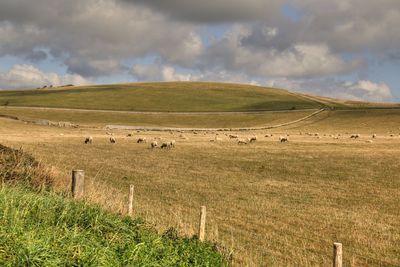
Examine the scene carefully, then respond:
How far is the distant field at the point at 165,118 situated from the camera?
117094 millimetres

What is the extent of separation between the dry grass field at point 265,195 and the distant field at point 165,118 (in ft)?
226

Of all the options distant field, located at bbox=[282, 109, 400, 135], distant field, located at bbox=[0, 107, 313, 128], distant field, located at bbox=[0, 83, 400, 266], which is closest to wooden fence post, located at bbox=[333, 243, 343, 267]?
distant field, located at bbox=[0, 83, 400, 266]

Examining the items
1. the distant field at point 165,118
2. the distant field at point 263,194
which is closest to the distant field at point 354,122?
the distant field at point 165,118

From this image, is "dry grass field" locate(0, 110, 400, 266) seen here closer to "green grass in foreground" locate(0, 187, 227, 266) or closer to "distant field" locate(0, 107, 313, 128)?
"green grass in foreground" locate(0, 187, 227, 266)

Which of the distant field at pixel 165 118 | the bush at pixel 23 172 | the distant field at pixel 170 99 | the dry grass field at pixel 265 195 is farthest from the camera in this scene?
the distant field at pixel 170 99

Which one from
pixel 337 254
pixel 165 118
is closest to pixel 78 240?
pixel 337 254

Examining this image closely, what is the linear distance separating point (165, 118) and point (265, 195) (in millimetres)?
102621

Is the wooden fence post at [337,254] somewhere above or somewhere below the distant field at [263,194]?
above

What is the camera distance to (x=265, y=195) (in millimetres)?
25906

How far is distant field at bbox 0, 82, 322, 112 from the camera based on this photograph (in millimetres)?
149263

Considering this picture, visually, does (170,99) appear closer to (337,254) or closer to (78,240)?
(78,240)

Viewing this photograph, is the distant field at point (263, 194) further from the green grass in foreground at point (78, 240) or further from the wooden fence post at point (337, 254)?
the wooden fence post at point (337, 254)

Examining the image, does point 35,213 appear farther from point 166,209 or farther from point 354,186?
point 354,186

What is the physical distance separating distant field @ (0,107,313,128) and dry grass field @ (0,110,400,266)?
6904 centimetres
